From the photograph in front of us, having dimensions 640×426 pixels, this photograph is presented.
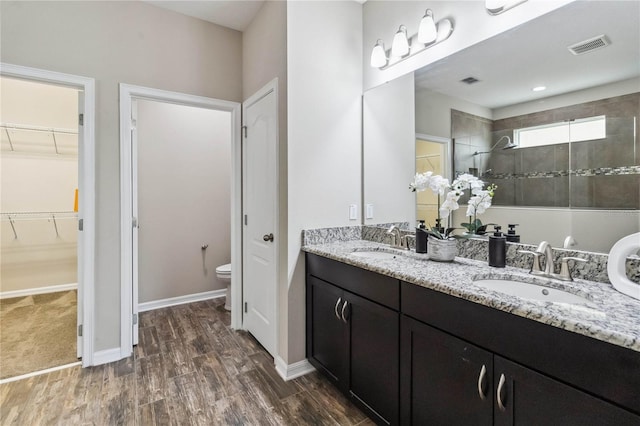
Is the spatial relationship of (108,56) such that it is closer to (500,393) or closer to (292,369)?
(292,369)

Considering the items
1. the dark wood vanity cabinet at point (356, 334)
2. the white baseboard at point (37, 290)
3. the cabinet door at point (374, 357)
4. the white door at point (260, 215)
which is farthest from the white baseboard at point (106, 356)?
the white baseboard at point (37, 290)

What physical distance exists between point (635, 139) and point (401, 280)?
108 cm

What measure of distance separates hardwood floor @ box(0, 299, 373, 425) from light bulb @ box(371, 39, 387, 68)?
2.26m

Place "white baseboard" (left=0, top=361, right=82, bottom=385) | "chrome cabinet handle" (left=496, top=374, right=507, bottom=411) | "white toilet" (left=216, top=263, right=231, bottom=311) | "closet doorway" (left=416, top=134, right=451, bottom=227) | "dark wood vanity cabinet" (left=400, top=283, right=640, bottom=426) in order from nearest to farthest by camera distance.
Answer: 1. "dark wood vanity cabinet" (left=400, top=283, right=640, bottom=426)
2. "chrome cabinet handle" (left=496, top=374, right=507, bottom=411)
3. "closet doorway" (left=416, top=134, right=451, bottom=227)
4. "white baseboard" (left=0, top=361, right=82, bottom=385)
5. "white toilet" (left=216, top=263, right=231, bottom=311)

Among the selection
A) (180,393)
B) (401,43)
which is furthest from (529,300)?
(180,393)

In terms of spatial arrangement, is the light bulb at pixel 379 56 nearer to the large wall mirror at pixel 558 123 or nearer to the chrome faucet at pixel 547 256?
the large wall mirror at pixel 558 123

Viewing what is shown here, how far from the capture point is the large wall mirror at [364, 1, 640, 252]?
127 centimetres

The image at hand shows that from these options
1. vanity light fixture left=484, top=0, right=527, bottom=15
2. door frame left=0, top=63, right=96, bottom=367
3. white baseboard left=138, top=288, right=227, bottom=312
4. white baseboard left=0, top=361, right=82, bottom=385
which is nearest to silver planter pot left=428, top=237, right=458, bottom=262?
vanity light fixture left=484, top=0, right=527, bottom=15

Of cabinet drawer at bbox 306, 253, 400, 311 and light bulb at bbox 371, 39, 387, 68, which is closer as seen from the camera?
cabinet drawer at bbox 306, 253, 400, 311

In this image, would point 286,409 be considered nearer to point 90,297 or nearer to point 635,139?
point 90,297

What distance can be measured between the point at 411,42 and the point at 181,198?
9.39ft

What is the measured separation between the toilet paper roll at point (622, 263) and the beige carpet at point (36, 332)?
3315 mm

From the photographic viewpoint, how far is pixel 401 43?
2.07 m

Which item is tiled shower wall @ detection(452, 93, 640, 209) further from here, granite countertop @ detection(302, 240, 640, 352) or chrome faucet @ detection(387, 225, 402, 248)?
chrome faucet @ detection(387, 225, 402, 248)
